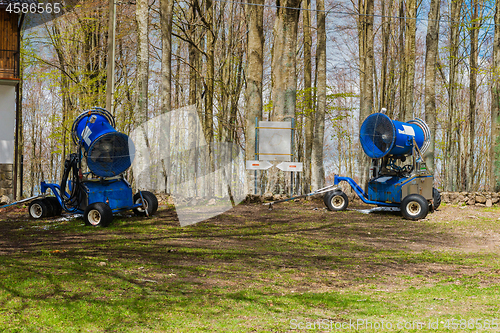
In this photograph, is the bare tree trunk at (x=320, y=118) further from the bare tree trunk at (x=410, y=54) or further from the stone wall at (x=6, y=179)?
the stone wall at (x=6, y=179)

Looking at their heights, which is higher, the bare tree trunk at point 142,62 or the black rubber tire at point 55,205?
the bare tree trunk at point 142,62

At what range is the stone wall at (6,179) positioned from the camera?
17.6 metres

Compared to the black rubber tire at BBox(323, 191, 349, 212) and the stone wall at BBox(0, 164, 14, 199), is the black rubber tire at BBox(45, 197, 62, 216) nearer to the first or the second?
the black rubber tire at BBox(323, 191, 349, 212)

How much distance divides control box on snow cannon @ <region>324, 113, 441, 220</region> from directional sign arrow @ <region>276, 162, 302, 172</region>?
75.2 inches

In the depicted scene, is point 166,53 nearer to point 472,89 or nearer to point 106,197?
point 106,197

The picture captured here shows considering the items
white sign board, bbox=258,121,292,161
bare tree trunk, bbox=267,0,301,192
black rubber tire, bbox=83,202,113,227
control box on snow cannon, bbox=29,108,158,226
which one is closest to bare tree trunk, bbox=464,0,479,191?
bare tree trunk, bbox=267,0,301,192

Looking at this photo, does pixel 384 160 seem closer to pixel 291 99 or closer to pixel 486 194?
pixel 291 99

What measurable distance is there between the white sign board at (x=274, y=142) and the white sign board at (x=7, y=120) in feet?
32.6

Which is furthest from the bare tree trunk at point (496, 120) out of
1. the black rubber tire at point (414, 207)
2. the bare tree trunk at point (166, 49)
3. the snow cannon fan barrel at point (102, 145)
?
the snow cannon fan barrel at point (102, 145)

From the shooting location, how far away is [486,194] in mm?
16000

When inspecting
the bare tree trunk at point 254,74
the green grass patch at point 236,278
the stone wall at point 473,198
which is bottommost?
the green grass patch at point 236,278

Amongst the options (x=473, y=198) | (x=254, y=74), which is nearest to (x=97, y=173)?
(x=254, y=74)

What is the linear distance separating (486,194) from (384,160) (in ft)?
18.6

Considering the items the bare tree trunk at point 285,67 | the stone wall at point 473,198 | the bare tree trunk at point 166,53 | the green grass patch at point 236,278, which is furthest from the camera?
the bare tree trunk at point 166,53
